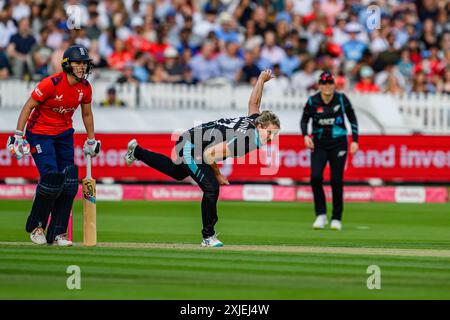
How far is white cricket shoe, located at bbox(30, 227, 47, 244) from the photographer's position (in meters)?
12.6

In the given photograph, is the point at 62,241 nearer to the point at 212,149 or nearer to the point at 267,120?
the point at 212,149

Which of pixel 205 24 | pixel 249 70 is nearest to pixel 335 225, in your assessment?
pixel 249 70

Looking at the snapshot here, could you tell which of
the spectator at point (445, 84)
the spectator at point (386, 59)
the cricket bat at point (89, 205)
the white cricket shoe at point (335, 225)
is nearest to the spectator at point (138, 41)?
the spectator at point (386, 59)

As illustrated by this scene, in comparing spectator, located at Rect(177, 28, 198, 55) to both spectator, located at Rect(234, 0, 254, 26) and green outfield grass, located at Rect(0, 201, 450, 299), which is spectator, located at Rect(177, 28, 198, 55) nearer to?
spectator, located at Rect(234, 0, 254, 26)

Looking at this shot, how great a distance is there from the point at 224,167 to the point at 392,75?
18.1ft

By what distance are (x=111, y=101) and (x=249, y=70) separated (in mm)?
3296

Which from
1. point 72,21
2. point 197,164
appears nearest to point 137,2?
point 72,21

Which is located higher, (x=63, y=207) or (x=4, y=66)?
(x=4, y=66)

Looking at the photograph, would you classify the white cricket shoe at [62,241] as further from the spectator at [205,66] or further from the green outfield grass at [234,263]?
the spectator at [205,66]

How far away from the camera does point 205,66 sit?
25.0 m

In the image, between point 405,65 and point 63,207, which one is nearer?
point 63,207

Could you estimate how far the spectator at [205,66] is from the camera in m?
24.9

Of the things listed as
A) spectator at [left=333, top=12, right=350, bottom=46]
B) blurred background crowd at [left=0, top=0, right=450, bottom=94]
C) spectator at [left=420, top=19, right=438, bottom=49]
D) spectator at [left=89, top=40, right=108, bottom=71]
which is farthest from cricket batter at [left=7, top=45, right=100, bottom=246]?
spectator at [left=420, top=19, right=438, bottom=49]
